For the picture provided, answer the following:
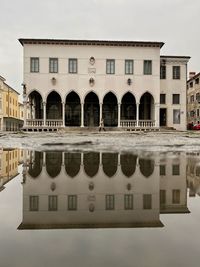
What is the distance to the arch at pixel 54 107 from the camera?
39.6 meters

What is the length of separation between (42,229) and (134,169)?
3972 millimetres

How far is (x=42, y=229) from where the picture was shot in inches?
112

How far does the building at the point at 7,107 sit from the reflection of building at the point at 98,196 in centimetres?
6480

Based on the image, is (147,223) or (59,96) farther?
(59,96)

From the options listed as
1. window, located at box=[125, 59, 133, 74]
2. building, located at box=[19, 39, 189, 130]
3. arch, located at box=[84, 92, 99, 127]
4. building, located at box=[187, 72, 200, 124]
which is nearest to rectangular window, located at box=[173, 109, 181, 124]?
building, located at box=[19, 39, 189, 130]

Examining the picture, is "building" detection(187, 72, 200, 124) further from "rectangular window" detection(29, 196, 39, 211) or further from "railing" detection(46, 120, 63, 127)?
"rectangular window" detection(29, 196, 39, 211)

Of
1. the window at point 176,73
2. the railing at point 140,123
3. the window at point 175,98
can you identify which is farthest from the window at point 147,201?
the window at point 176,73

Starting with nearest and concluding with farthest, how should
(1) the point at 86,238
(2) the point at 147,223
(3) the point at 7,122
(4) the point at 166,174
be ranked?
(1) the point at 86,238, (2) the point at 147,223, (4) the point at 166,174, (3) the point at 7,122

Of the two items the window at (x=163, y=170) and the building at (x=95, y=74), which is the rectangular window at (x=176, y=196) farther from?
the building at (x=95, y=74)

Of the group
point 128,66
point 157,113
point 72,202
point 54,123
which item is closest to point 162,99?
point 157,113

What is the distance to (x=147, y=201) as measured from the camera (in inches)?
155

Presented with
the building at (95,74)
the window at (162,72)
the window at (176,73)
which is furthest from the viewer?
the window at (176,73)

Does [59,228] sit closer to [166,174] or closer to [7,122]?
[166,174]

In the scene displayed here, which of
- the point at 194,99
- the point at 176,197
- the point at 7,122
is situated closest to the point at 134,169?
the point at 176,197
